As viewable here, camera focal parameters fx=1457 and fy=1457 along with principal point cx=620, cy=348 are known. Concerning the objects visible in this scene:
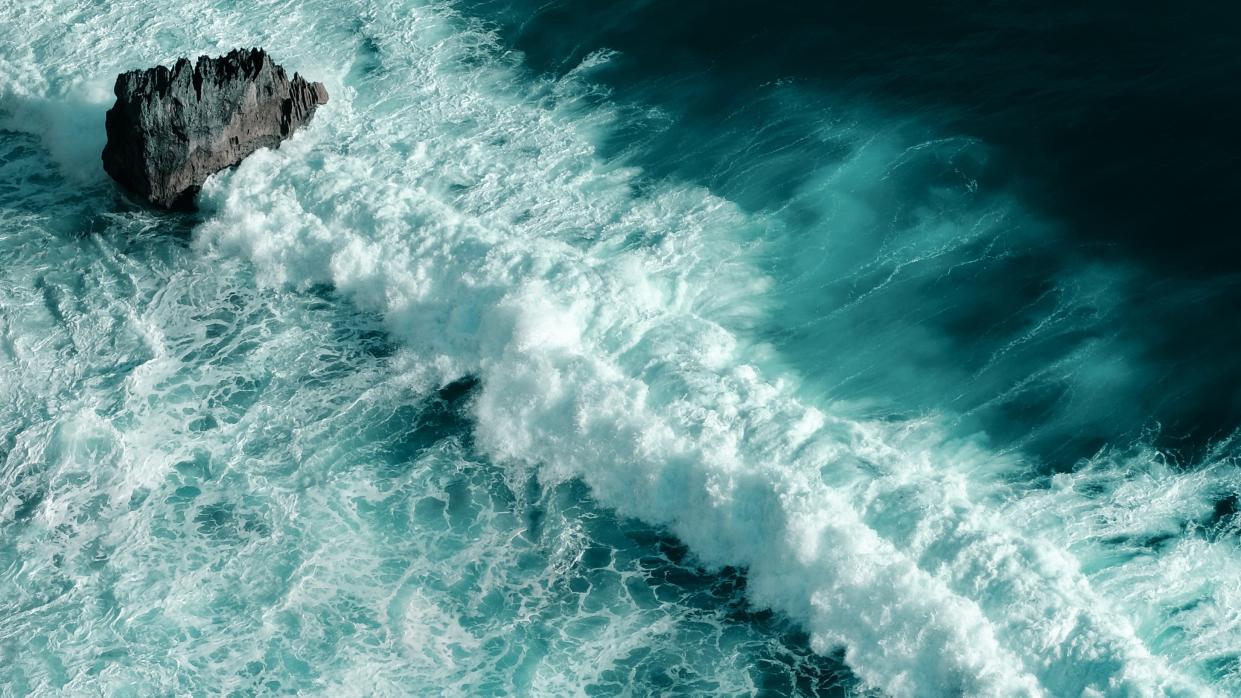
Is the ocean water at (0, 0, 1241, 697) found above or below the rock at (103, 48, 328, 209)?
below

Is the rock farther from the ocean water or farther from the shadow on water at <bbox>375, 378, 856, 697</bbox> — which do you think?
the shadow on water at <bbox>375, 378, 856, 697</bbox>

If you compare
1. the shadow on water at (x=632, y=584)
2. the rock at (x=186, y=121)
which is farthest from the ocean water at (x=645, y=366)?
the rock at (x=186, y=121)

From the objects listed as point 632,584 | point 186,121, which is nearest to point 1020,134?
point 632,584

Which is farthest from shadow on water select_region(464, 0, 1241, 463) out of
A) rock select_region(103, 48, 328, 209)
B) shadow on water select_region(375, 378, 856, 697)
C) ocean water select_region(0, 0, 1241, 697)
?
rock select_region(103, 48, 328, 209)

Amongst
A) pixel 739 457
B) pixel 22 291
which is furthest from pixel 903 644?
pixel 22 291

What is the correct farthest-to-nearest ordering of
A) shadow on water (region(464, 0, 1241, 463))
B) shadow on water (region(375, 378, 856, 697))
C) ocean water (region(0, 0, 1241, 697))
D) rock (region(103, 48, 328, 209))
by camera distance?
rock (region(103, 48, 328, 209))
shadow on water (region(464, 0, 1241, 463))
ocean water (region(0, 0, 1241, 697))
shadow on water (region(375, 378, 856, 697))
